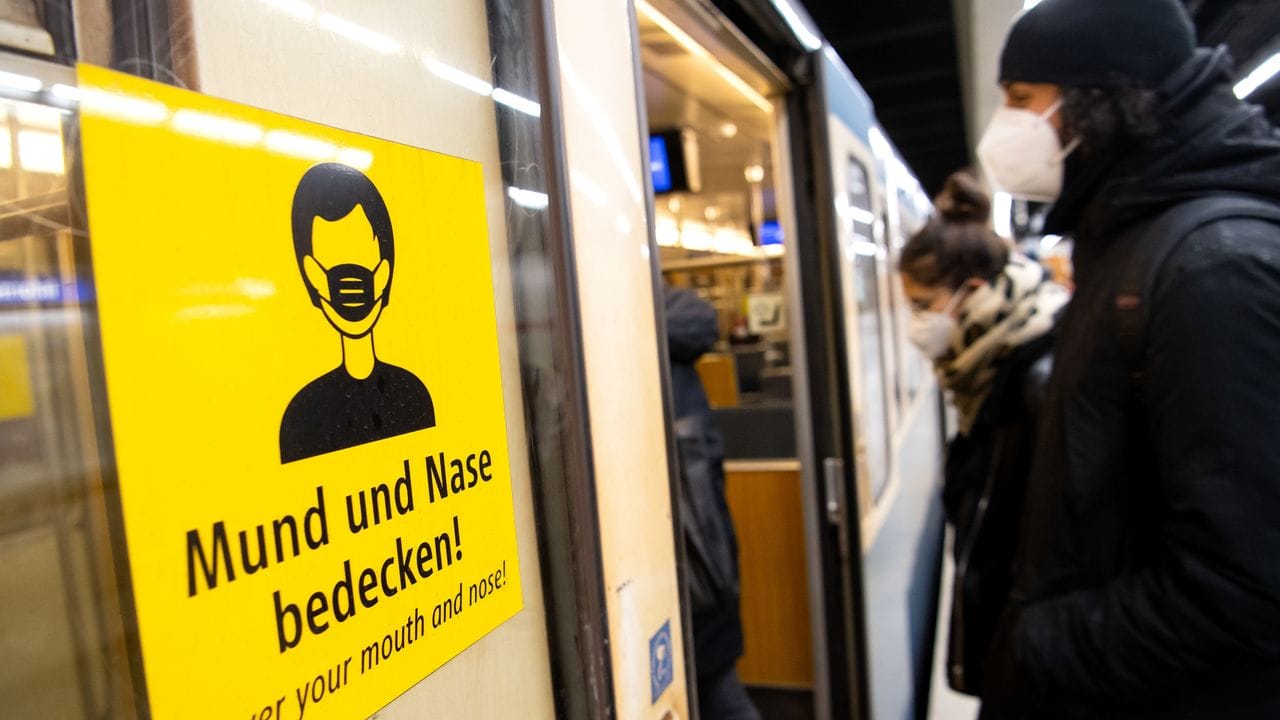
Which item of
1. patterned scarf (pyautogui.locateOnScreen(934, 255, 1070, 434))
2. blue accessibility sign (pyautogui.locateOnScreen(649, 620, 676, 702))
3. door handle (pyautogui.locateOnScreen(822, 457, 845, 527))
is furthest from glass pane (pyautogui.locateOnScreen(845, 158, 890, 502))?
blue accessibility sign (pyautogui.locateOnScreen(649, 620, 676, 702))

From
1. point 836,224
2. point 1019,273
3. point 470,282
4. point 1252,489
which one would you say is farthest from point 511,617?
point 1019,273

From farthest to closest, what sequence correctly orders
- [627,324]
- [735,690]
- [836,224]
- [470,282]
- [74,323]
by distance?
[735,690] < [836,224] < [627,324] < [470,282] < [74,323]

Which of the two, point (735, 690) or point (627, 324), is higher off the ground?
point (627, 324)

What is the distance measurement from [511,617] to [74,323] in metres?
0.43

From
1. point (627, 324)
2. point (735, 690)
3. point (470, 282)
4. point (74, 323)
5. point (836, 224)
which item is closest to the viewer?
point (74, 323)

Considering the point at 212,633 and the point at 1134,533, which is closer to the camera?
the point at 212,633

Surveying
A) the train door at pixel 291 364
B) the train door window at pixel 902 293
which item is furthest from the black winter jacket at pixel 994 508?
the train door window at pixel 902 293

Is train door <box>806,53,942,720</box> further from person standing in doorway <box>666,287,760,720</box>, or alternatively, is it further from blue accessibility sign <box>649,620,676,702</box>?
blue accessibility sign <box>649,620,676,702</box>

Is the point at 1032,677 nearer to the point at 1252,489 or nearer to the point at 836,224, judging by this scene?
the point at 1252,489

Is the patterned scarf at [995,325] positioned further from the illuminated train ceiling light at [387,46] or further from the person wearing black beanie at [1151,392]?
the illuminated train ceiling light at [387,46]

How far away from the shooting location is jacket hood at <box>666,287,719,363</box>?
218 centimetres

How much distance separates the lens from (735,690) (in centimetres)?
244

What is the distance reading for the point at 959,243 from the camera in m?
2.29

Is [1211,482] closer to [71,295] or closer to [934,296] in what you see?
[71,295]
